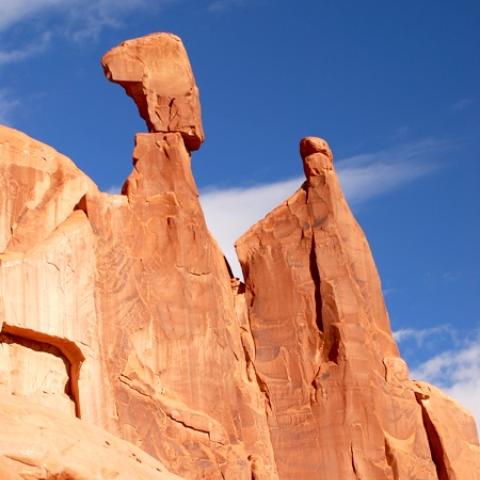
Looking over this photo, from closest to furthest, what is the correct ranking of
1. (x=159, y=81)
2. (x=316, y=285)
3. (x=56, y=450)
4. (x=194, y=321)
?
(x=56, y=450) < (x=194, y=321) < (x=159, y=81) < (x=316, y=285)

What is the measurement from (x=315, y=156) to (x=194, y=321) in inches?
254

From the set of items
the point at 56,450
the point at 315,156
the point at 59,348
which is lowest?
the point at 56,450

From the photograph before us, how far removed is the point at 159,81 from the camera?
40.7 metres

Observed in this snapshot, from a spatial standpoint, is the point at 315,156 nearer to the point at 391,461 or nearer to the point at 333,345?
the point at 333,345

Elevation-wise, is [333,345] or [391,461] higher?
[333,345]

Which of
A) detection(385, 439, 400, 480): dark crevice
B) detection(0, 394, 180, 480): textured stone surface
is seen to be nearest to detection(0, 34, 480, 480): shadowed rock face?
detection(385, 439, 400, 480): dark crevice

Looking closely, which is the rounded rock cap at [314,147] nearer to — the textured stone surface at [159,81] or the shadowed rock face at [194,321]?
the shadowed rock face at [194,321]

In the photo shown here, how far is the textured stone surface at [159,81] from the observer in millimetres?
40375

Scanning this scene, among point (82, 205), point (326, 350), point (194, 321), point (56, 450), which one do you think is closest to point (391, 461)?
point (326, 350)

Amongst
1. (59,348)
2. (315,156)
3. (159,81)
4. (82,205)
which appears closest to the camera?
(59,348)

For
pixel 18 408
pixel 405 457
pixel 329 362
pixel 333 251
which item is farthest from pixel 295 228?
pixel 18 408

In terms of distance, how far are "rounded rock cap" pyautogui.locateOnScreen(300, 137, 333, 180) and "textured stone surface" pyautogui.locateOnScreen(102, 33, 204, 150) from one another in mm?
3038

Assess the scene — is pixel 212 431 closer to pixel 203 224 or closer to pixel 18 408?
pixel 203 224

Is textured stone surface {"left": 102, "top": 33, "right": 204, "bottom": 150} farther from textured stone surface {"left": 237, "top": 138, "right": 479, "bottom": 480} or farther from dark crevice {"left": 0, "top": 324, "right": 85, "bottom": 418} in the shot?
dark crevice {"left": 0, "top": 324, "right": 85, "bottom": 418}
